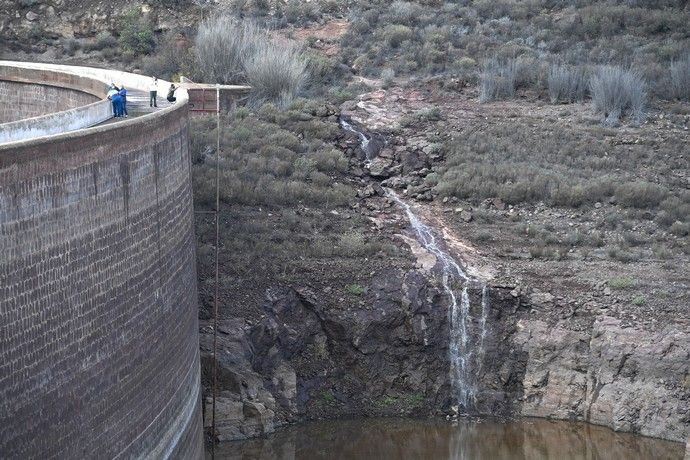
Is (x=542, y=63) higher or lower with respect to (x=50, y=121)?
lower

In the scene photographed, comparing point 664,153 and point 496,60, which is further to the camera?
point 496,60

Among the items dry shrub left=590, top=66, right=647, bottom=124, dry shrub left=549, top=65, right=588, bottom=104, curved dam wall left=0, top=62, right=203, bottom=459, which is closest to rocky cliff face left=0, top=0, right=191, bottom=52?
dry shrub left=549, top=65, right=588, bottom=104

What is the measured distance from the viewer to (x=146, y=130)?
595 inches

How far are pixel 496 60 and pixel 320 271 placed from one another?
1434 centimetres

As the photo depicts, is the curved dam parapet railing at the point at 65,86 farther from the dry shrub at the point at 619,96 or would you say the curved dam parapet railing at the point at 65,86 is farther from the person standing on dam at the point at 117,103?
the dry shrub at the point at 619,96

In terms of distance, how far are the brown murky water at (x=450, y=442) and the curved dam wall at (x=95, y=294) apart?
4.85 meters

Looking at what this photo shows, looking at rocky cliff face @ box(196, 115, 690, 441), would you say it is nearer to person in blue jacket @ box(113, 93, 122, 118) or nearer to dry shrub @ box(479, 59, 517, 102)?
person in blue jacket @ box(113, 93, 122, 118)

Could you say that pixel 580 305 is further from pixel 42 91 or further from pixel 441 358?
pixel 42 91

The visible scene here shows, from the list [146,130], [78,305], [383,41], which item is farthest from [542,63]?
[78,305]

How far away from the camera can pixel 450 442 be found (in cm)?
2300

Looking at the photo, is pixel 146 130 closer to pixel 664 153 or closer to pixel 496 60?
pixel 664 153

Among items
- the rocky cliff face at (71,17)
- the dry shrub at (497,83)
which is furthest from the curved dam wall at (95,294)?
the rocky cliff face at (71,17)

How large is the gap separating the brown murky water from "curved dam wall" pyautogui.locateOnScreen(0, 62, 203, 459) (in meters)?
4.85

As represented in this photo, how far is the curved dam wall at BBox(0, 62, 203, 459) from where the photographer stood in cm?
1112
